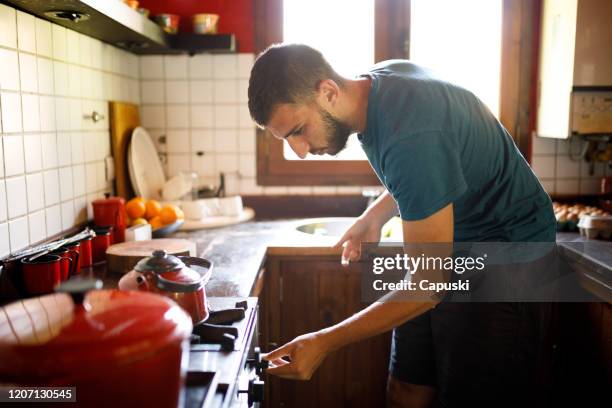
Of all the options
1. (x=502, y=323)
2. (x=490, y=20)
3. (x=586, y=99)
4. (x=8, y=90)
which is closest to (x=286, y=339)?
(x=502, y=323)

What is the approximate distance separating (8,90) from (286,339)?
1215 mm

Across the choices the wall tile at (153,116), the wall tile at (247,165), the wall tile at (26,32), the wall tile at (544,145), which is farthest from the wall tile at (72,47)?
the wall tile at (544,145)

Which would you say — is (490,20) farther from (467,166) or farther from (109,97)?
(109,97)

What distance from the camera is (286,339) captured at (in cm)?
208

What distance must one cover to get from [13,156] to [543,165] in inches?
83.8

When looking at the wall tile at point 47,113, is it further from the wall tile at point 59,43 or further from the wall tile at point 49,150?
the wall tile at point 59,43

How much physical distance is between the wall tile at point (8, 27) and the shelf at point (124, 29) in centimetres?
2

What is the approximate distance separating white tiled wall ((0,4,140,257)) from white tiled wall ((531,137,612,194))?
1.88 meters

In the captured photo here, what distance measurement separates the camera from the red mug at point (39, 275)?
4.35ft

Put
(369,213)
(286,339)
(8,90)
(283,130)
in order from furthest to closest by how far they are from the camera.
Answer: (286,339), (369,213), (8,90), (283,130)

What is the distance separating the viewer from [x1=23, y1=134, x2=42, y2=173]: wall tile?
64.1 inches

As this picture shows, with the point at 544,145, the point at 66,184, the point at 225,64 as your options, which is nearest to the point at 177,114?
the point at 225,64

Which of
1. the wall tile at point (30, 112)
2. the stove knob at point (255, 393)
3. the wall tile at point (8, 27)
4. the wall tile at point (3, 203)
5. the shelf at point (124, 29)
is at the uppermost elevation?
the shelf at point (124, 29)

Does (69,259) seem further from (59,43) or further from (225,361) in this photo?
(59,43)
